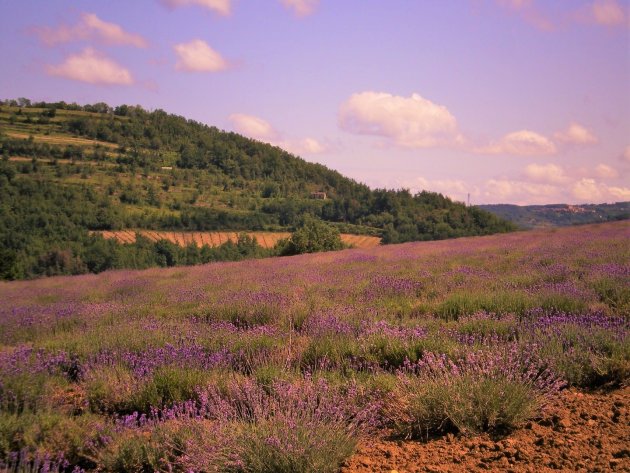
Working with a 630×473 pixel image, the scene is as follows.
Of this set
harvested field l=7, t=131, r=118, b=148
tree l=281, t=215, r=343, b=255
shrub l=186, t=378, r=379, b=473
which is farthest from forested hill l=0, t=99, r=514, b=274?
shrub l=186, t=378, r=379, b=473

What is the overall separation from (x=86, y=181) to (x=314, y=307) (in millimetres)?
97345

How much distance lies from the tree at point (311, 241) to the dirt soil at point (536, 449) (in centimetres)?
2763

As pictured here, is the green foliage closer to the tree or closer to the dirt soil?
the dirt soil

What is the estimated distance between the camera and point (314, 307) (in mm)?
6348

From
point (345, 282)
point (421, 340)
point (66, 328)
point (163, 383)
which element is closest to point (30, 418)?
point (163, 383)

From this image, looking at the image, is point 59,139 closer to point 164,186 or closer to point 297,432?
point 164,186

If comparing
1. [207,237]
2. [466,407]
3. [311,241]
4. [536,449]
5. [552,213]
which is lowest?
[207,237]

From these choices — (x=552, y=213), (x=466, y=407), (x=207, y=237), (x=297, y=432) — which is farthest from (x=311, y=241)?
(x=552, y=213)

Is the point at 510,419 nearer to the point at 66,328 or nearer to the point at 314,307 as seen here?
the point at 314,307

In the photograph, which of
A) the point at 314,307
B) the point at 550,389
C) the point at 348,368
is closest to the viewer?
the point at 550,389

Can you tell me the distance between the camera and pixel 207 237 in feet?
262

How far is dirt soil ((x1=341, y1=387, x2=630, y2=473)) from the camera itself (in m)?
2.34

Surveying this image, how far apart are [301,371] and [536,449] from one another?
219cm

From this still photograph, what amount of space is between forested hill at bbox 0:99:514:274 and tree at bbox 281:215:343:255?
70.5 ft
